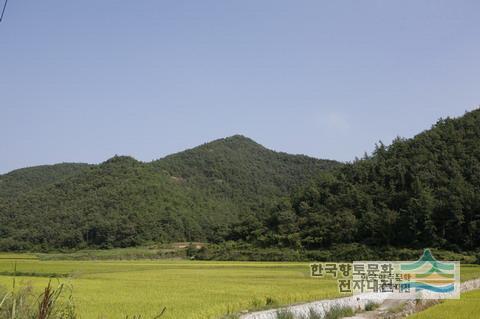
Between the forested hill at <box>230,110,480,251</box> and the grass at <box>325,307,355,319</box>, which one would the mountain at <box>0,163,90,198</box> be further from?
the grass at <box>325,307,355,319</box>

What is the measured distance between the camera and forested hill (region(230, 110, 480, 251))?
42250mm

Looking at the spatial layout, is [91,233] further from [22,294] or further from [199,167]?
[22,294]

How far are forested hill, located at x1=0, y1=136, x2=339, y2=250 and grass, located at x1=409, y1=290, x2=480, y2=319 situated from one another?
42791 mm

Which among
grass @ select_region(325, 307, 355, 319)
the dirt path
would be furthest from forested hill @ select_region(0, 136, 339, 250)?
grass @ select_region(325, 307, 355, 319)

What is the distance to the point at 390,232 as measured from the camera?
4434 cm

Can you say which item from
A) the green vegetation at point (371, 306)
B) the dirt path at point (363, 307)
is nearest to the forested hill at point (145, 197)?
the dirt path at point (363, 307)

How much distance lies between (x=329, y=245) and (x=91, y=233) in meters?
33.1

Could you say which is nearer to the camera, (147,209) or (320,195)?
(320,195)

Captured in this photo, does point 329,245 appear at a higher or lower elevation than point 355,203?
lower

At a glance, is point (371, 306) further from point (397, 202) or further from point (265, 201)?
point (265, 201)

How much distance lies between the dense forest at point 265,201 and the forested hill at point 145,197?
0.60 ft

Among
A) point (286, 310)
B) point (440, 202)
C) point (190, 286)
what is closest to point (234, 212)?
point (440, 202)

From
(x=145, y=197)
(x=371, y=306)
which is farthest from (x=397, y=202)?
(x=145, y=197)

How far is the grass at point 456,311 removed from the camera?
12.7 meters
